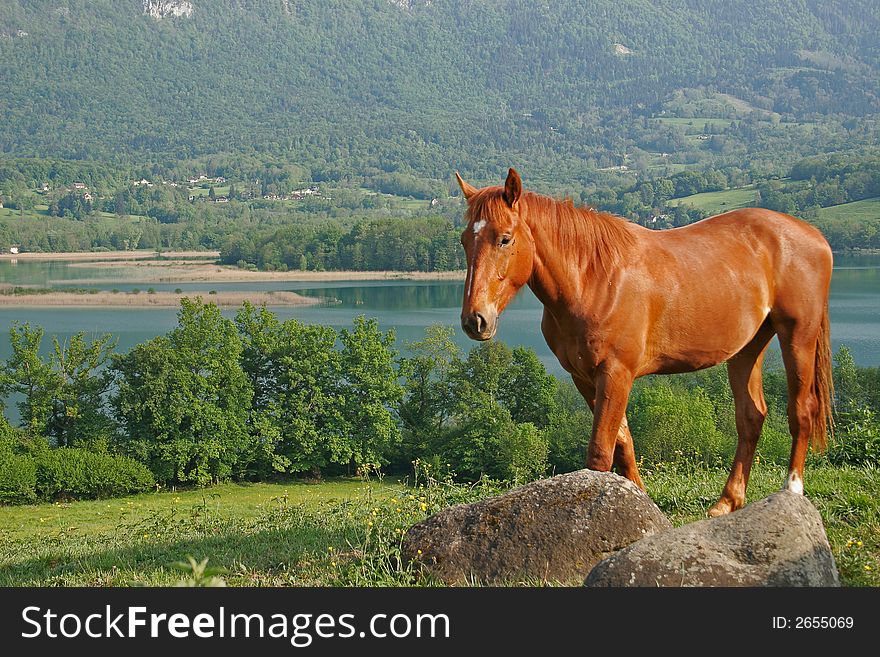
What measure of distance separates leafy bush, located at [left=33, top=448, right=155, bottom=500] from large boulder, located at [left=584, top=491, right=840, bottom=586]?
115 feet

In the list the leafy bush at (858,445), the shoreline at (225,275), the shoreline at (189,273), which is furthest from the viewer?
the shoreline at (189,273)

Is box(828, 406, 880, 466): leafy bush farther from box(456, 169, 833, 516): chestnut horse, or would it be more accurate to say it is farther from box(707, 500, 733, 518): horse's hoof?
box(707, 500, 733, 518): horse's hoof

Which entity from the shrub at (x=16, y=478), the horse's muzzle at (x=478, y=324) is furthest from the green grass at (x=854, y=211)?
the horse's muzzle at (x=478, y=324)

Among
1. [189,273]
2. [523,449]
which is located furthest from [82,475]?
[189,273]

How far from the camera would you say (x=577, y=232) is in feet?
17.2

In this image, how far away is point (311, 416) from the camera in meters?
41.9

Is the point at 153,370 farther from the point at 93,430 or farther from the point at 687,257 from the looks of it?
the point at 687,257

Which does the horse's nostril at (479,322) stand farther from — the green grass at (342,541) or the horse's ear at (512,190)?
the green grass at (342,541)

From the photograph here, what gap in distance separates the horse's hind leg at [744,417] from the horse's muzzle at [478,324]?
2.26m

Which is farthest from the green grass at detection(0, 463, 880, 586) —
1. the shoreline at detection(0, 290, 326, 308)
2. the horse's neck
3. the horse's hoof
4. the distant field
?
the distant field

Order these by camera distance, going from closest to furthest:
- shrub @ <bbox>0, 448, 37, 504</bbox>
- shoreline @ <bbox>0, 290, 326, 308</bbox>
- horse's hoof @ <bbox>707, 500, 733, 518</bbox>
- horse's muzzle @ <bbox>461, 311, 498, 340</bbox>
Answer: horse's muzzle @ <bbox>461, 311, 498, 340</bbox> → horse's hoof @ <bbox>707, 500, 733, 518</bbox> → shrub @ <bbox>0, 448, 37, 504</bbox> → shoreline @ <bbox>0, 290, 326, 308</bbox>

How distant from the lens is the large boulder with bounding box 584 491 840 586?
398 centimetres

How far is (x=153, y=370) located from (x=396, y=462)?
12003 mm

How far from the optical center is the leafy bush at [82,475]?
1396 inches
